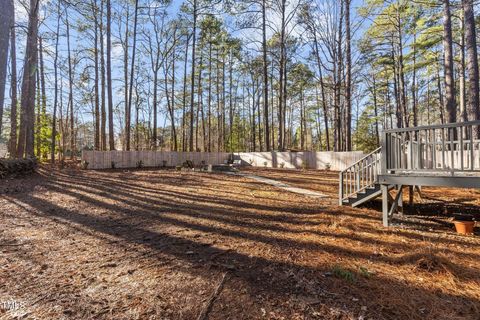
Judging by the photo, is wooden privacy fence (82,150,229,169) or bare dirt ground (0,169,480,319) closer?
bare dirt ground (0,169,480,319)

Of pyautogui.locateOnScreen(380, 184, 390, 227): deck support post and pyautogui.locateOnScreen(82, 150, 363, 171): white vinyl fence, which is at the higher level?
pyautogui.locateOnScreen(82, 150, 363, 171): white vinyl fence

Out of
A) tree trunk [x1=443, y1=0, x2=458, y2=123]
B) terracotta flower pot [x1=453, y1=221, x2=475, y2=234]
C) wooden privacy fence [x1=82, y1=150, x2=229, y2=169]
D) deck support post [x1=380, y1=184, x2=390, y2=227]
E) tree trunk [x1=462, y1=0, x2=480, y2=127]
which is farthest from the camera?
wooden privacy fence [x1=82, y1=150, x2=229, y2=169]

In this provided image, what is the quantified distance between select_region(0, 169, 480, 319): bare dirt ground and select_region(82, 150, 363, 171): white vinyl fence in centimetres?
947

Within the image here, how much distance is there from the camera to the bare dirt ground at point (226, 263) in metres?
2.28

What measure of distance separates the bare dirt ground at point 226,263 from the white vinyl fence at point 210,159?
947cm

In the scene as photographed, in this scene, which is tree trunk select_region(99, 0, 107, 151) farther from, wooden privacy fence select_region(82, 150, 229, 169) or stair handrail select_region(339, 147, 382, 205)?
stair handrail select_region(339, 147, 382, 205)

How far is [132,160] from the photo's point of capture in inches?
669

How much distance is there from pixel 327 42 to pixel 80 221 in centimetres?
2045

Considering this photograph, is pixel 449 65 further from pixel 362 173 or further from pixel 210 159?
pixel 210 159

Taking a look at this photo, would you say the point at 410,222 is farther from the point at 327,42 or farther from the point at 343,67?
the point at 327,42

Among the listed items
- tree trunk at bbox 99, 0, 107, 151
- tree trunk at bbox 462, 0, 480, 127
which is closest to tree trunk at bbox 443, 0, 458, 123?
tree trunk at bbox 462, 0, 480, 127

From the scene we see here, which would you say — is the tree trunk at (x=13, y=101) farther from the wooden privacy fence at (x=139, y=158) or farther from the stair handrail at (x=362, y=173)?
the stair handrail at (x=362, y=173)

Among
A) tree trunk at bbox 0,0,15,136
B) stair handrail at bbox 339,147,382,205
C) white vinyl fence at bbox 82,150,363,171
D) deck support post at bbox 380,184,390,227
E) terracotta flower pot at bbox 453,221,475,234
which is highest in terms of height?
tree trunk at bbox 0,0,15,136

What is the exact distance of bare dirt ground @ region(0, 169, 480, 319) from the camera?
2281 mm
